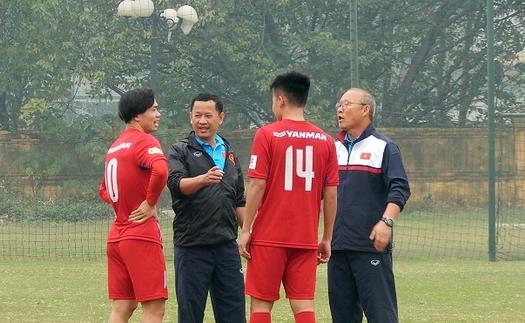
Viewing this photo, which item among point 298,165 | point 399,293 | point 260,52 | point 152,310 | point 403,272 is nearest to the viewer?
point 298,165

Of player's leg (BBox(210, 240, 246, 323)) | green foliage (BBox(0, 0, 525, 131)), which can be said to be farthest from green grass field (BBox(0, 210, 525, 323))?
green foliage (BBox(0, 0, 525, 131))

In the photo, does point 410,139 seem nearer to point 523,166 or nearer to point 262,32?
point 523,166

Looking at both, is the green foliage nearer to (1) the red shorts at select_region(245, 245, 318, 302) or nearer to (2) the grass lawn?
(2) the grass lawn

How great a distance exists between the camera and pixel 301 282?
6496mm

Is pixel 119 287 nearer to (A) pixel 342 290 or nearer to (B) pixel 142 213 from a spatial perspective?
(B) pixel 142 213

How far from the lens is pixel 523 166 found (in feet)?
58.3

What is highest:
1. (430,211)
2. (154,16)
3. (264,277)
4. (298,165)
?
(154,16)

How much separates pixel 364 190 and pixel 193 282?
52.5 inches

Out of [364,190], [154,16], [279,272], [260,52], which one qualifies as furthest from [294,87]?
[260,52]

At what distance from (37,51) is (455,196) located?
31.6 feet

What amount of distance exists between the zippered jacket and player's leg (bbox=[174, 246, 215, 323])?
0.08 meters

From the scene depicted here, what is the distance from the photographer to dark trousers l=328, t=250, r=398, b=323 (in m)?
6.62

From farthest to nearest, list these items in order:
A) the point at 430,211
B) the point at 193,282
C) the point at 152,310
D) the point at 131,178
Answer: the point at 430,211 < the point at 193,282 < the point at 152,310 < the point at 131,178

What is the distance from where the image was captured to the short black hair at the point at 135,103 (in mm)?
6699
